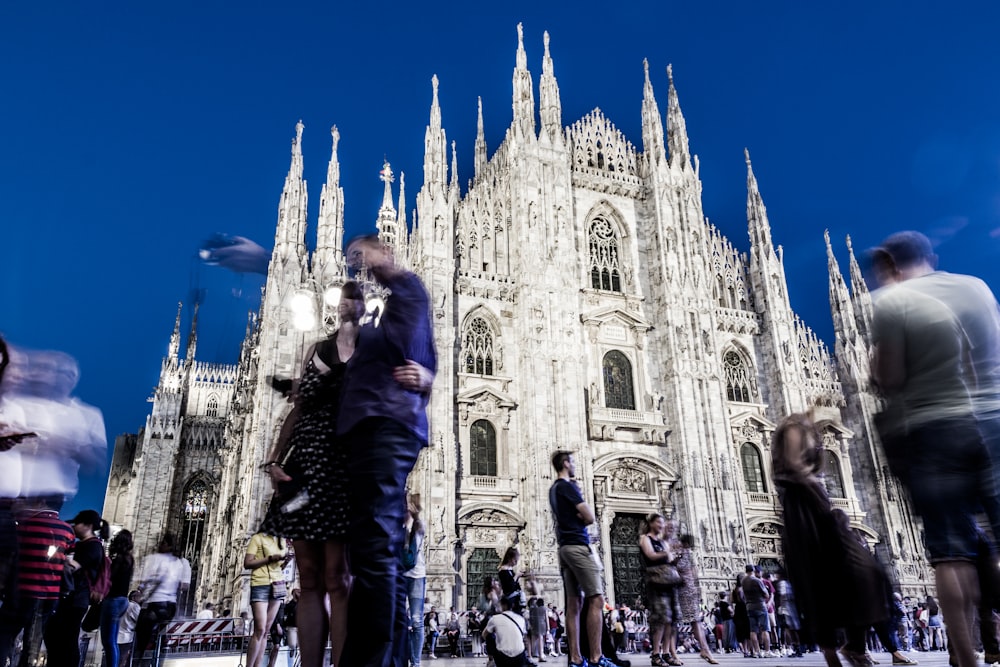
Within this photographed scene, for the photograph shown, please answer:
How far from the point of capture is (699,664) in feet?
27.5

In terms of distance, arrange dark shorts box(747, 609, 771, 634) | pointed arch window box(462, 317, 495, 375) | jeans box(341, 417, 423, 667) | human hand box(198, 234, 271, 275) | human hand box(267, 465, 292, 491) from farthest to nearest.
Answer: pointed arch window box(462, 317, 495, 375)
dark shorts box(747, 609, 771, 634)
human hand box(198, 234, 271, 275)
human hand box(267, 465, 292, 491)
jeans box(341, 417, 423, 667)

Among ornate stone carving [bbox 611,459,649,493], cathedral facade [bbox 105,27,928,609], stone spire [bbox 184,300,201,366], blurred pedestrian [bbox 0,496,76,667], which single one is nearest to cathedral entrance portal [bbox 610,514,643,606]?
cathedral facade [bbox 105,27,928,609]

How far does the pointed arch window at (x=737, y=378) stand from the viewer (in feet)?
95.5

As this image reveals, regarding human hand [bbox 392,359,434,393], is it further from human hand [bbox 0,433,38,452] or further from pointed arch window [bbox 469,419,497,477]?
pointed arch window [bbox 469,419,497,477]

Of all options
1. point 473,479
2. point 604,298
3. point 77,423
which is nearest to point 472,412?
point 473,479

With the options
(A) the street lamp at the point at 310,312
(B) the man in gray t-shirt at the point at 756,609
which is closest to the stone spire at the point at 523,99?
(A) the street lamp at the point at 310,312

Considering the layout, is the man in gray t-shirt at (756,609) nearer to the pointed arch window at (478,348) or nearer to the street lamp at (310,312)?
the pointed arch window at (478,348)

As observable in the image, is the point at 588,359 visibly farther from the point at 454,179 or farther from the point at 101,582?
the point at 101,582

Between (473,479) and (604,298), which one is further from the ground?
(604,298)

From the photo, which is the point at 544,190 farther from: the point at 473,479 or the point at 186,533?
the point at 186,533

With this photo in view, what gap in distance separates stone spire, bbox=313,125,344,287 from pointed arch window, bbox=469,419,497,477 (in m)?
7.24

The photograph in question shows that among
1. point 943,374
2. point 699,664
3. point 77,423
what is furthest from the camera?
point 699,664

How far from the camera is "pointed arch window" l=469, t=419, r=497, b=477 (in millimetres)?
24406

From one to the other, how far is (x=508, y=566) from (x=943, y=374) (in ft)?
20.6
